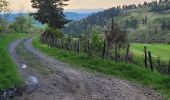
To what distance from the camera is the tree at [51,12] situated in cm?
9012

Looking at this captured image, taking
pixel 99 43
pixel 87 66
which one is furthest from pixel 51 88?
pixel 99 43

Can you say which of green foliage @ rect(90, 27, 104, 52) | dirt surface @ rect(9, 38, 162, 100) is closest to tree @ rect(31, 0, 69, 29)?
green foliage @ rect(90, 27, 104, 52)

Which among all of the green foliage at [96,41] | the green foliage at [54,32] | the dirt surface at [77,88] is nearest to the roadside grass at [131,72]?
the dirt surface at [77,88]

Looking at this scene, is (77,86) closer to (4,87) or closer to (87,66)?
(4,87)

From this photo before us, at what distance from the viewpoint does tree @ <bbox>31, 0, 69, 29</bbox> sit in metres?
90.1

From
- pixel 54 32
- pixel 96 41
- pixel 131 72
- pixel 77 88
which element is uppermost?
pixel 77 88

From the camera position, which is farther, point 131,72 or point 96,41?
point 96,41

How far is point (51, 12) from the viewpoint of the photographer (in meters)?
90.5

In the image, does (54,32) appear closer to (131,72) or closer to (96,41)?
(96,41)

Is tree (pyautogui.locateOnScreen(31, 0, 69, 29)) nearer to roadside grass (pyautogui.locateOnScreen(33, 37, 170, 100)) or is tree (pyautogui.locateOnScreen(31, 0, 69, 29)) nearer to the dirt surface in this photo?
roadside grass (pyautogui.locateOnScreen(33, 37, 170, 100))

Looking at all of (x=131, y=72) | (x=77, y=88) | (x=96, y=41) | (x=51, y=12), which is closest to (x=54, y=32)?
(x=51, y=12)

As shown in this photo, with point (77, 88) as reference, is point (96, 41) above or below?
below

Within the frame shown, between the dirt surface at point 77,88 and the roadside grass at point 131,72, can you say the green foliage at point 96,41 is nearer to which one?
the roadside grass at point 131,72

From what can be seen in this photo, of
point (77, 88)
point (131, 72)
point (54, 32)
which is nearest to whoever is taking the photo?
point (77, 88)
